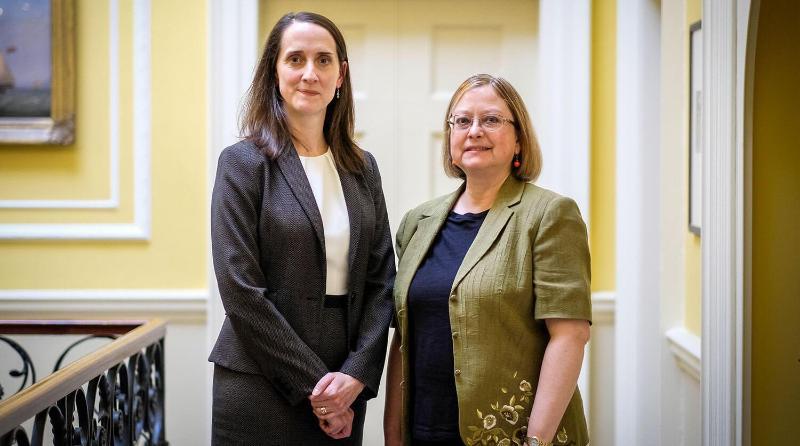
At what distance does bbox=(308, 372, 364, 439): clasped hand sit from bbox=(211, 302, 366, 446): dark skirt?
0.12ft

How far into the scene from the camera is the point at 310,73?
1.91m

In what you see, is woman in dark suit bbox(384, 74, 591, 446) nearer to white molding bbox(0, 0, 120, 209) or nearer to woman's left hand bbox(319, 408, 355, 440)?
woman's left hand bbox(319, 408, 355, 440)

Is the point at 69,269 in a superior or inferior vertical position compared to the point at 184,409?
superior

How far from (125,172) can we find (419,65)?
4.12ft

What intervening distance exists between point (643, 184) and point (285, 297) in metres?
1.83

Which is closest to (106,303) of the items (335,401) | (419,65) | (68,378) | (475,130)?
(68,378)

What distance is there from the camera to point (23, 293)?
3.35 metres

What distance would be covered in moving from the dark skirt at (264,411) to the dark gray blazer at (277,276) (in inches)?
1.1

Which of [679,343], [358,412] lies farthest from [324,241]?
[679,343]

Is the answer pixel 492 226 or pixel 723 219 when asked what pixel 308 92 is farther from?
pixel 723 219

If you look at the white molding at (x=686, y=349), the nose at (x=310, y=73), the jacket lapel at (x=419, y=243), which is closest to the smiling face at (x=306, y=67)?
the nose at (x=310, y=73)

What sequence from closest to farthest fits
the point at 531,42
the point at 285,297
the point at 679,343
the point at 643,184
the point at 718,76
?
the point at 285,297 → the point at 718,76 → the point at 679,343 → the point at 643,184 → the point at 531,42

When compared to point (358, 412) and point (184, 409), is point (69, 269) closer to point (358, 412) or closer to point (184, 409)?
point (184, 409)

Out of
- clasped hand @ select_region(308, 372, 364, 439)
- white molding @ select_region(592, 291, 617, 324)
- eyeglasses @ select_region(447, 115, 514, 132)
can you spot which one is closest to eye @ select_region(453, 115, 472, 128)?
eyeglasses @ select_region(447, 115, 514, 132)
